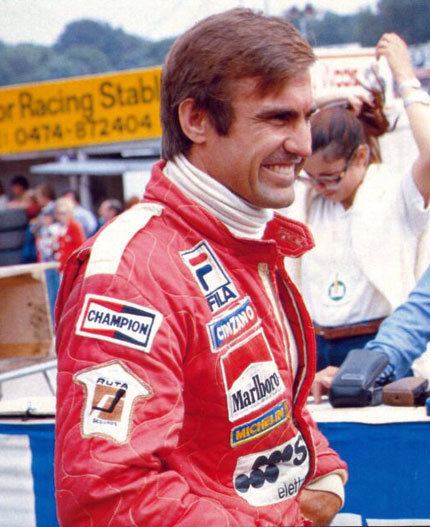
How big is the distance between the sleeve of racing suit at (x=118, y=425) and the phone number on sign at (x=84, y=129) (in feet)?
39.6

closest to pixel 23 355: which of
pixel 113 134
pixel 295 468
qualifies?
pixel 295 468

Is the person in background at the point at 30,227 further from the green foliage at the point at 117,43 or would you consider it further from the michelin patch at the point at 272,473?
the green foliage at the point at 117,43

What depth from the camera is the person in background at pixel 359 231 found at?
10.7ft

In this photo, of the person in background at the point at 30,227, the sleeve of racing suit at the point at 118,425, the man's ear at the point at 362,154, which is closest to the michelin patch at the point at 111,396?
the sleeve of racing suit at the point at 118,425

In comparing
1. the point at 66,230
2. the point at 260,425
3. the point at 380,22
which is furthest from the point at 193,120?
the point at 380,22

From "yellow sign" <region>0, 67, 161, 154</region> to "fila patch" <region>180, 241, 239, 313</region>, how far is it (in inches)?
463

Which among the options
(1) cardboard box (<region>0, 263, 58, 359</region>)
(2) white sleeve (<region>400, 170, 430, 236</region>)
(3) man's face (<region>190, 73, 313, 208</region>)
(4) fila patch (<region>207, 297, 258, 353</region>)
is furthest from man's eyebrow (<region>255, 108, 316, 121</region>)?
(1) cardboard box (<region>0, 263, 58, 359</region>)

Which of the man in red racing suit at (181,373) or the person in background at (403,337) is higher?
the man in red racing suit at (181,373)

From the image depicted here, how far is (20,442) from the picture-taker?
265 cm

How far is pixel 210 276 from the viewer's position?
4.60 feet

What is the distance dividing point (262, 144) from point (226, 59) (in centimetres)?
14

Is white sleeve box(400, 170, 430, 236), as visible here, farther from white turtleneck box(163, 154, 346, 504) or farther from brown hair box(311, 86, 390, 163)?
white turtleneck box(163, 154, 346, 504)

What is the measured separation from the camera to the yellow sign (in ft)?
43.4

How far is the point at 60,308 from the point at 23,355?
360cm
